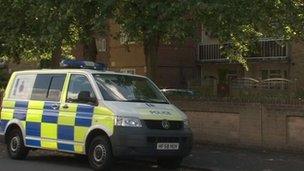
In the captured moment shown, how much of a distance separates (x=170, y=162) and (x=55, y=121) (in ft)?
8.26

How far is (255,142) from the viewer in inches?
627

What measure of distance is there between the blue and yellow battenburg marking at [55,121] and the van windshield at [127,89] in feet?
1.64

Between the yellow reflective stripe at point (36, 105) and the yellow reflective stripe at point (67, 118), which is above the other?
the yellow reflective stripe at point (36, 105)

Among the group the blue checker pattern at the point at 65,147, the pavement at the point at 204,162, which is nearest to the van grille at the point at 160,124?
the pavement at the point at 204,162

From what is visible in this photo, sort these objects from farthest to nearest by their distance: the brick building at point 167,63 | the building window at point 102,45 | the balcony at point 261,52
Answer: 1. the building window at point 102,45
2. the brick building at point 167,63
3. the balcony at point 261,52

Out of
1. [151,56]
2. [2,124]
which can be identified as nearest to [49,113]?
[2,124]

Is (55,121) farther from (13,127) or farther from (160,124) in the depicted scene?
(160,124)

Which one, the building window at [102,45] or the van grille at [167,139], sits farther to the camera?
the building window at [102,45]

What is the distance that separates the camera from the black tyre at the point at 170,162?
506 inches

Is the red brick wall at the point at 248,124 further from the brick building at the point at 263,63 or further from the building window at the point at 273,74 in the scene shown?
the building window at the point at 273,74

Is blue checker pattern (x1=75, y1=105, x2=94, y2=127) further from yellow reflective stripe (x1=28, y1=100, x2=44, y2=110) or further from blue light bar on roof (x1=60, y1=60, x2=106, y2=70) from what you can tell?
blue light bar on roof (x1=60, y1=60, x2=106, y2=70)

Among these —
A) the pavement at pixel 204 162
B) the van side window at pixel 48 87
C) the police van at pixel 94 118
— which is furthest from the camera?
the van side window at pixel 48 87

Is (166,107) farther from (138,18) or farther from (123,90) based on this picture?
(138,18)

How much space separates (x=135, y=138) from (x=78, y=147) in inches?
57.7
